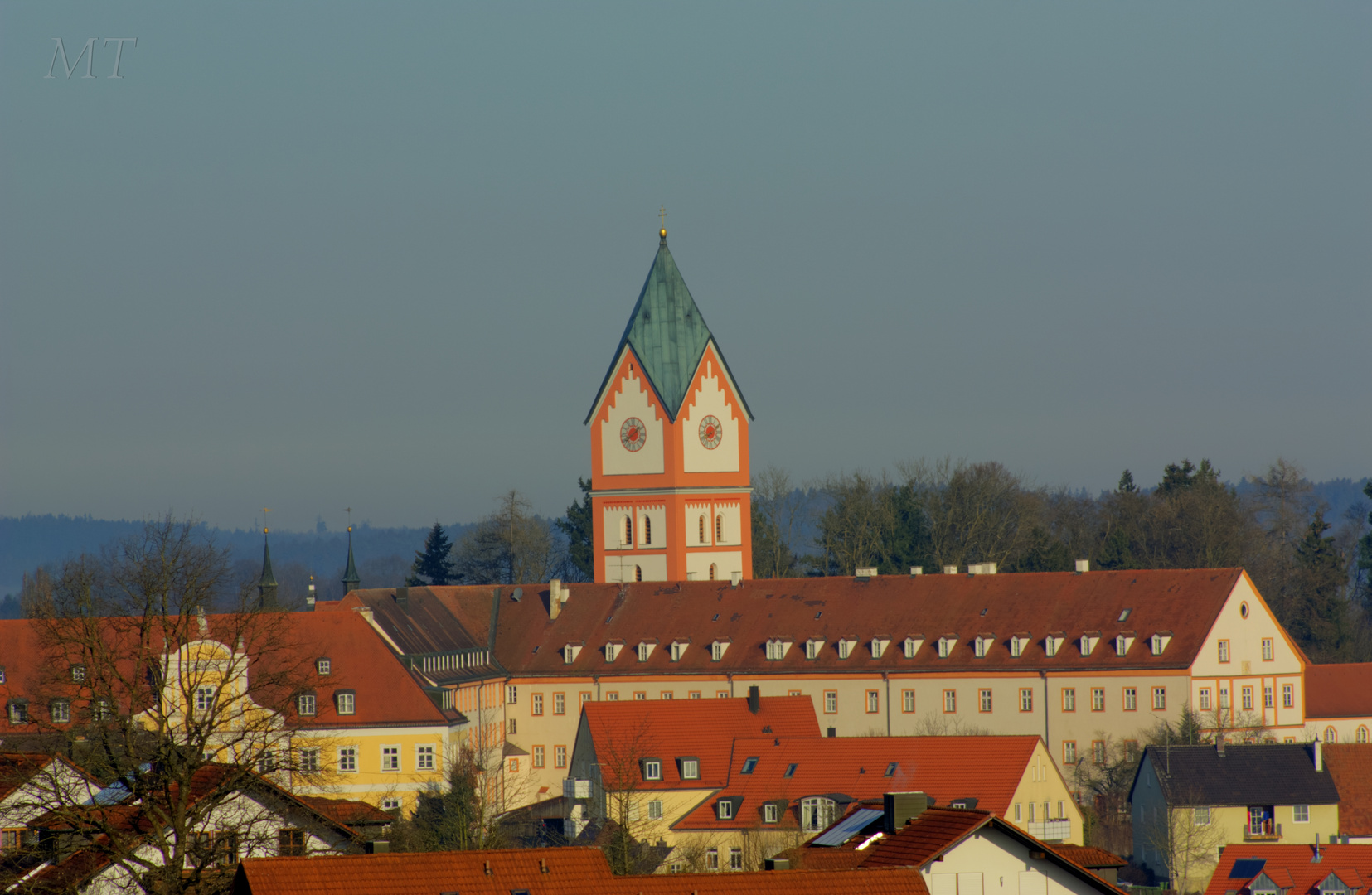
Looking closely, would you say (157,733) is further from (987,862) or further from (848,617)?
(848,617)

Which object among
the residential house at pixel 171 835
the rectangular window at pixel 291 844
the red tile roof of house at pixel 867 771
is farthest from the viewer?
the red tile roof of house at pixel 867 771

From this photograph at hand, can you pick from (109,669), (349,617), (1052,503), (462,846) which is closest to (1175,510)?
(1052,503)

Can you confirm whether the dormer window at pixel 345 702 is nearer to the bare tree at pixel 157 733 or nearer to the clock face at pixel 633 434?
the clock face at pixel 633 434

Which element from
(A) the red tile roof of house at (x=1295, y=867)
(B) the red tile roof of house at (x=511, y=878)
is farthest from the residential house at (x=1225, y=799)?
(B) the red tile roof of house at (x=511, y=878)

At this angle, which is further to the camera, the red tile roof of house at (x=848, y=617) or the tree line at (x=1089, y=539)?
the tree line at (x=1089, y=539)

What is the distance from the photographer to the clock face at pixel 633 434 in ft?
340

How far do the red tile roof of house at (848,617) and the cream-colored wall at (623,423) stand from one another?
6602mm

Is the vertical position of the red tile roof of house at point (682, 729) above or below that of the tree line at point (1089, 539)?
below

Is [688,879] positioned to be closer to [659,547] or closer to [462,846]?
[462,846]

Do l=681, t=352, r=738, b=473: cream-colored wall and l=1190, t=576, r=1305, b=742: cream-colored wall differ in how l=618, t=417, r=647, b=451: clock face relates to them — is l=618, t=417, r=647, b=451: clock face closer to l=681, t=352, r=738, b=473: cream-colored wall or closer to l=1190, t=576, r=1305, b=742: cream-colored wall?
l=681, t=352, r=738, b=473: cream-colored wall

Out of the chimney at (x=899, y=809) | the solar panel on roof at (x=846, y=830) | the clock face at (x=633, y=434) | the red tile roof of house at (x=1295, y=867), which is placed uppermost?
the clock face at (x=633, y=434)

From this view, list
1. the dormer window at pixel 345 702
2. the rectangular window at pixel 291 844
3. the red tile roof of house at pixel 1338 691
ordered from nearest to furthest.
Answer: the rectangular window at pixel 291 844, the dormer window at pixel 345 702, the red tile roof of house at pixel 1338 691

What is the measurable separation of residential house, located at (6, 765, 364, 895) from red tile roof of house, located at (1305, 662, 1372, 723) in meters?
55.3

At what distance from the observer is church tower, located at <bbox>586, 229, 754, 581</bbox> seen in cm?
10300
